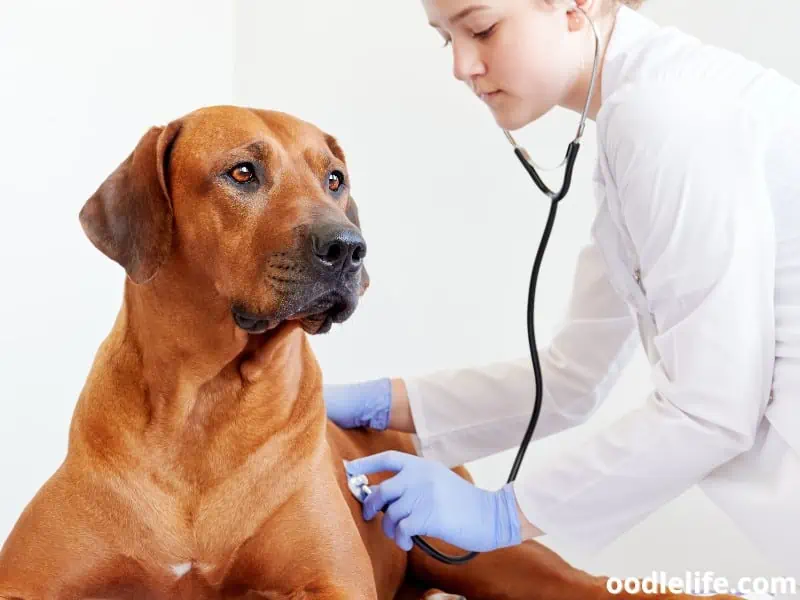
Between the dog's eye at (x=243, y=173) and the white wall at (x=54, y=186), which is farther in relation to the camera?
the white wall at (x=54, y=186)

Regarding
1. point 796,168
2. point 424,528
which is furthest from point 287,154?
point 796,168

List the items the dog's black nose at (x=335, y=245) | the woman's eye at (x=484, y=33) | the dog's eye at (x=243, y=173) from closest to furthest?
the dog's black nose at (x=335, y=245) < the dog's eye at (x=243, y=173) < the woman's eye at (x=484, y=33)

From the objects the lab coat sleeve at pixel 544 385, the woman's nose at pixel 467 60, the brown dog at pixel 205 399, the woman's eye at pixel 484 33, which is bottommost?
the lab coat sleeve at pixel 544 385

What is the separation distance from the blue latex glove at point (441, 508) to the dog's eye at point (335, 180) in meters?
0.53

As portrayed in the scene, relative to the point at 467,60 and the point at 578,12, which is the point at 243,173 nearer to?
the point at 467,60

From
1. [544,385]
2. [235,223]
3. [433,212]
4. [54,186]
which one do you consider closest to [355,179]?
[433,212]

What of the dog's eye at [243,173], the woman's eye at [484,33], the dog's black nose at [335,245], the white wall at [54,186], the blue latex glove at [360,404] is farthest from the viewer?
the white wall at [54,186]

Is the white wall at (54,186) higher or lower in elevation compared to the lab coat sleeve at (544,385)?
higher

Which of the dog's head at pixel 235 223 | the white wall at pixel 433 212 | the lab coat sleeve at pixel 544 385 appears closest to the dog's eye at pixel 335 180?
the dog's head at pixel 235 223

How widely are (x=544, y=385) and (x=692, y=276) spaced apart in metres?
0.76

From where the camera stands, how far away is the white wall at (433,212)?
2836 mm

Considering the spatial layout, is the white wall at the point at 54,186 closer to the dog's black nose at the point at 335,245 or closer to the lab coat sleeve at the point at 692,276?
the dog's black nose at the point at 335,245

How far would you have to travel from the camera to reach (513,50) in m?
1.69

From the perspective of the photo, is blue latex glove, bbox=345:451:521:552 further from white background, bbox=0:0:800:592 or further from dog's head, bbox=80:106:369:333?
white background, bbox=0:0:800:592
